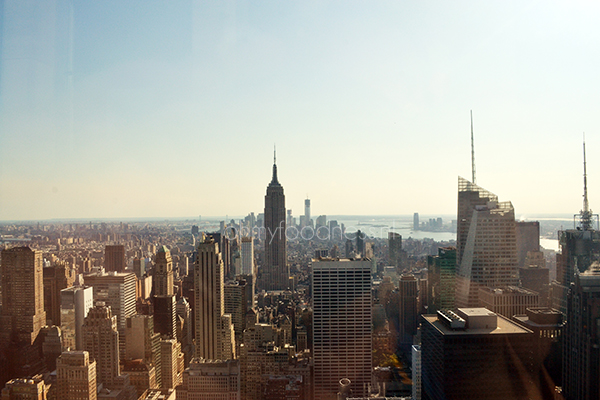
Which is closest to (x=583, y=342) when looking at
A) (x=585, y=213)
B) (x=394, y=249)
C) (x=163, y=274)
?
(x=585, y=213)

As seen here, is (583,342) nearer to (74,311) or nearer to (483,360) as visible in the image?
(483,360)

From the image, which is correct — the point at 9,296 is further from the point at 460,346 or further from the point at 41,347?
the point at 460,346

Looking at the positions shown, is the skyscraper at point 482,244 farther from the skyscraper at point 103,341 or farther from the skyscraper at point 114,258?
the skyscraper at point 114,258

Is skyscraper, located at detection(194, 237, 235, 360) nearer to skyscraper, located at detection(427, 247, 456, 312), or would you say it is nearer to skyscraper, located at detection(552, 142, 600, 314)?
skyscraper, located at detection(427, 247, 456, 312)

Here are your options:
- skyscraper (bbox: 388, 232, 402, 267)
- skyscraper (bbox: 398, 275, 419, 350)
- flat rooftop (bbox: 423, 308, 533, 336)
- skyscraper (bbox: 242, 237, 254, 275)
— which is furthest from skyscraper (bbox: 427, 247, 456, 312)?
skyscraper (bbox: 242, 237, 254, 275)

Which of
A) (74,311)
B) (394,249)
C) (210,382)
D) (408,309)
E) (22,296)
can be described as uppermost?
(394,249)

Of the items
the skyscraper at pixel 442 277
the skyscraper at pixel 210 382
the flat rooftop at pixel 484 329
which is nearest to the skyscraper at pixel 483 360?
the flat rooftop at pixel 484 329
